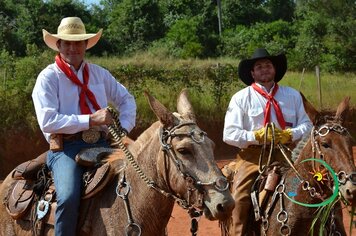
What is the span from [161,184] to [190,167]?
0.42 meters

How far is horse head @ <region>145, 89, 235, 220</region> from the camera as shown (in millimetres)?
3986

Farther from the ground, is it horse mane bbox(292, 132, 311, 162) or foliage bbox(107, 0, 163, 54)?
horse mane bbox(292, 132, 311, 162)

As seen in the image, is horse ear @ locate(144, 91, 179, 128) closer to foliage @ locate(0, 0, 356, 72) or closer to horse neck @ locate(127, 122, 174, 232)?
horse neck @ locate(127, 122, 174, 232)

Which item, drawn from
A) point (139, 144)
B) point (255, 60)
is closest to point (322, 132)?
point (255, 60)

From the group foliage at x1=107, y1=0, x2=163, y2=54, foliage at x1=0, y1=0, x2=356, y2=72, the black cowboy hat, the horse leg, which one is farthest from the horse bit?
foliage at x1=107, y1=0, x2=163, y2=54

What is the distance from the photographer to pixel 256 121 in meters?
6.90

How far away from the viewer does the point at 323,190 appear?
577 cm

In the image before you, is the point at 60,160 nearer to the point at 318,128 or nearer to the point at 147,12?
the point at 318,128

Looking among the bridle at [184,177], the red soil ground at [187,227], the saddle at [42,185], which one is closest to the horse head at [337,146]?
the bridle at [184,177]

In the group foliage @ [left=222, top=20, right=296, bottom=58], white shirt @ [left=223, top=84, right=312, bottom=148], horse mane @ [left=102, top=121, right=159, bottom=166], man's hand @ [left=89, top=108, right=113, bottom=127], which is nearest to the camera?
horse mane @ [left=102, top=121, right=159, bottom=166]

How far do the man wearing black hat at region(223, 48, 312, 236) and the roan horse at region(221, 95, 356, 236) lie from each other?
27 cm

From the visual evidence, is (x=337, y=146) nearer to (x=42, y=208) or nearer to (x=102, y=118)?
(x=102, y=118)

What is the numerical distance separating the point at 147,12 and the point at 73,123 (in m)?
36.0

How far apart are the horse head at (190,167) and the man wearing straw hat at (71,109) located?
692 millimetres
